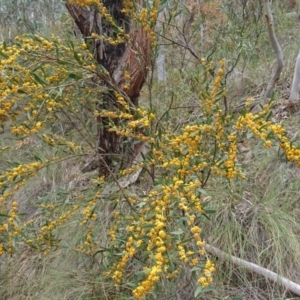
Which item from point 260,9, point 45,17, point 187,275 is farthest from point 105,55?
point 45,17

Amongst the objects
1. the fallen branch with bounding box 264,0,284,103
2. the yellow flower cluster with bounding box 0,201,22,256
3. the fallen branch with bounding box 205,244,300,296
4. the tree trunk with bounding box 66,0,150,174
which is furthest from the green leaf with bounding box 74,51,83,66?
the fallen branch with bounding box 264,0,284,103

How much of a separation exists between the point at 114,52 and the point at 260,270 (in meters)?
1.39

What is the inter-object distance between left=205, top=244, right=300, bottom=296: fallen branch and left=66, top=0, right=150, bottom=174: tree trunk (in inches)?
25.8

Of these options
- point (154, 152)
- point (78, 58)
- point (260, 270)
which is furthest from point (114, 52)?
point (260, 270)

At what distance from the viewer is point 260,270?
210 cm

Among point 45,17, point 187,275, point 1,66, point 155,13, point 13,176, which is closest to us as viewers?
point 1,66

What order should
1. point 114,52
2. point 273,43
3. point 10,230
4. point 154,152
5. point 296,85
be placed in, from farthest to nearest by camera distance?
point 296,85
point 273,43
point 114,52
point 10,230
point 154,152

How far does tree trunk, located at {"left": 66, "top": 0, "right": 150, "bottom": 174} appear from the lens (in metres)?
2.36

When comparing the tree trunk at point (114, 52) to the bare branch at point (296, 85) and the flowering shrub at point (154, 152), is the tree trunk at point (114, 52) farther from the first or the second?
the bare branch at point (296, 85)

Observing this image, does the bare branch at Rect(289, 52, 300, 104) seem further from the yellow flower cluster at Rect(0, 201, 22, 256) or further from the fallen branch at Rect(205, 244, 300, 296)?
the yellow flower cluster at Rect(0, 201, 22, 256)

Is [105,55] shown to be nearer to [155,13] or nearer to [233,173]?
[155,13]

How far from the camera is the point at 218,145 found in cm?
164

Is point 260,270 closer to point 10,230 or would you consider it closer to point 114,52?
point 10,230

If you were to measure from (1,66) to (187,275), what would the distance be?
1.20m
